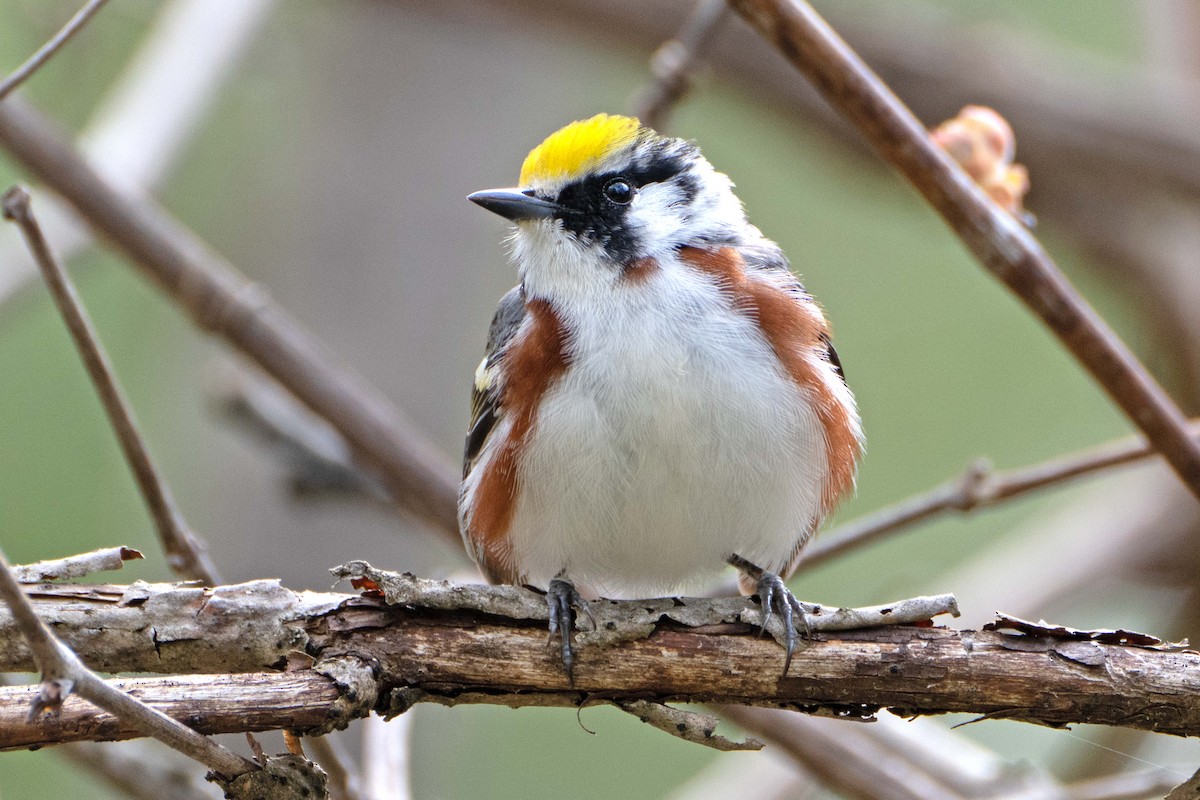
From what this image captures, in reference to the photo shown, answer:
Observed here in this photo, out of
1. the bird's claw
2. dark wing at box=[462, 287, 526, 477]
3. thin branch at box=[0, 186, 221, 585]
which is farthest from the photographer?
dark wing at box=[462, 287, 526, 477]

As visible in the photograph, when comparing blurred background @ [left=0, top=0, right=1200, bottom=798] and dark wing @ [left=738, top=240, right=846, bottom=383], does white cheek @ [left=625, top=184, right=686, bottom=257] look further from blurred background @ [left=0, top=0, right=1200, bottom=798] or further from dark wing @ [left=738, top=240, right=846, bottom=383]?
blurred background @ [left=0, top=0, right=1200, bottom=798]

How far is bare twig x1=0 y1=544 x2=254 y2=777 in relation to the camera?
135 cm

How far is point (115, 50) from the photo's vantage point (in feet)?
22.2

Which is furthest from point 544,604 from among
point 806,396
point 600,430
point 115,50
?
point 115,50

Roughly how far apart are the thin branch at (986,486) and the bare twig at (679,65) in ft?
4.33

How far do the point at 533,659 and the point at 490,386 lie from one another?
102 cm

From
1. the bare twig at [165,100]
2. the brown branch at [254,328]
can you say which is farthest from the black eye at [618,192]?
the bare twig at [165,100]

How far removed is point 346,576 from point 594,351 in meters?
0.98

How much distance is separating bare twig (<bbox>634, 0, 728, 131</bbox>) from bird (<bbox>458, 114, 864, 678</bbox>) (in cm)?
15

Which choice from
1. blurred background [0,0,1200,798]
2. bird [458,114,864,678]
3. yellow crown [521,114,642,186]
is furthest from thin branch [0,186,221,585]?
blurred background [0,0,1200,798]

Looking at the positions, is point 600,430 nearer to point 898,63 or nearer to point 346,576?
point 346,576

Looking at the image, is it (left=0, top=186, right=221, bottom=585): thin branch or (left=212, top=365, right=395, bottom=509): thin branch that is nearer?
(left=0, top=186, right=221, bottom=585): thin branch

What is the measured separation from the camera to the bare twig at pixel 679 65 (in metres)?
3.20

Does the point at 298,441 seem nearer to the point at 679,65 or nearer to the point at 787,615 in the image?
the point at 679,65
